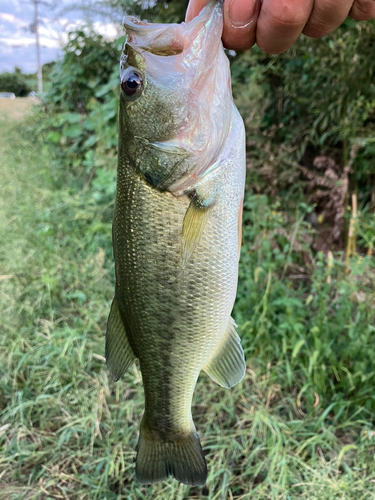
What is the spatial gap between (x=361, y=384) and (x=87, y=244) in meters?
2.72

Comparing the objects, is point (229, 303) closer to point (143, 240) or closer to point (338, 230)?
point (143, 240)

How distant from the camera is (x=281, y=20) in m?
1.09

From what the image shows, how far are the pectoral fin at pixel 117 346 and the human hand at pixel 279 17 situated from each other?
1001 mm

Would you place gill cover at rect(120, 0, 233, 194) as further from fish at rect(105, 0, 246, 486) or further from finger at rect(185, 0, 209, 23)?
finger at rect(185, 0, 209, 23)

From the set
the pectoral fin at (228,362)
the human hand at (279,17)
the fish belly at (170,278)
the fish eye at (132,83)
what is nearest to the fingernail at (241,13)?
the human hand at (279,17)

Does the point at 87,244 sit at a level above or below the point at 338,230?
below

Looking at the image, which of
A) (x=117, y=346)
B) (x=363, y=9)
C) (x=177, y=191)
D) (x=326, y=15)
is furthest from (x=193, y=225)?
(x=363, y=9)

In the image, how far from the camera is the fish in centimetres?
107

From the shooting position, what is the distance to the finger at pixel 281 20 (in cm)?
107

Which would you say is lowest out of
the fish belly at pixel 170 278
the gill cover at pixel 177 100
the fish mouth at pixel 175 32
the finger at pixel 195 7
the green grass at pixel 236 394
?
the green grass at pixel 236 394

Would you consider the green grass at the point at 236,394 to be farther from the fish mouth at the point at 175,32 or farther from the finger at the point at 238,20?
the fish mouth at the point at 175,32

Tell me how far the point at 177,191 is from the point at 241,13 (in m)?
0.59

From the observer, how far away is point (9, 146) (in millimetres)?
6488

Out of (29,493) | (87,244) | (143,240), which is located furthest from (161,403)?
(87,244)
